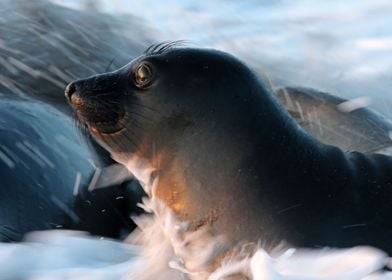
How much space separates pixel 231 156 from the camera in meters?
2.59

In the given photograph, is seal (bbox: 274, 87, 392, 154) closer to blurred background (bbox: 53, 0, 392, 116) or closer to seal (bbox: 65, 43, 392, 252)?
seal (bbox: 65, 43, 392, 252)

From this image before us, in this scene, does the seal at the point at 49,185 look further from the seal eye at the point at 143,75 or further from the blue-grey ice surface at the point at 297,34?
the blue-grey ice surface at the point at 297,34

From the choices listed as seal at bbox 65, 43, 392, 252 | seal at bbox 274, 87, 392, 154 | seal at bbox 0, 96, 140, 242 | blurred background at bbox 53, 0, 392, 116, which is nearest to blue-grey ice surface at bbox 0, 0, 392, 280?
blurred background at bbox 53, 0, 392, 116

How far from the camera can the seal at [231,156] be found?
99.2 inches

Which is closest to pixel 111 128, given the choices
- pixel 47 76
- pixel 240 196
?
pixel 240 196

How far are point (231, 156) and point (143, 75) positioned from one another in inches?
14.3

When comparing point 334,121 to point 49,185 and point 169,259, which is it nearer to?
point 49,185

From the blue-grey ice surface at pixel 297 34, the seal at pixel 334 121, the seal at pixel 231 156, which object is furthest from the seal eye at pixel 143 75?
the blue-grey ice surface at pixel 297 34

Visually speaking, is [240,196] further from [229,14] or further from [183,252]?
[229,14]

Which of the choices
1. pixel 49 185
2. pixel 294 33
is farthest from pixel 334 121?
pixel 294 33

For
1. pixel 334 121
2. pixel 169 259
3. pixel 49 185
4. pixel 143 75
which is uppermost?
pixel 143 75

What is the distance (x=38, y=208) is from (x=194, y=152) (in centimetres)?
87

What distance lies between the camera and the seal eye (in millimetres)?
2721

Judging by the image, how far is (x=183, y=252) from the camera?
103 inches
